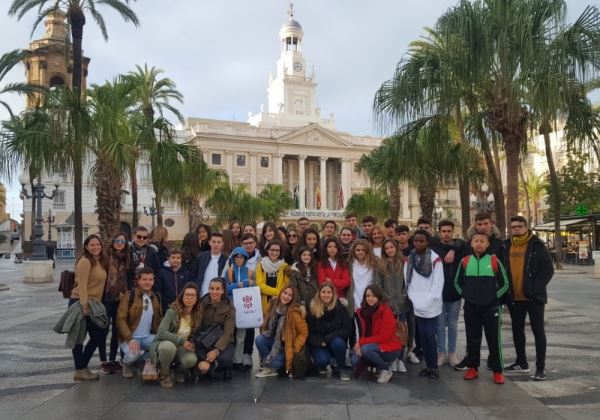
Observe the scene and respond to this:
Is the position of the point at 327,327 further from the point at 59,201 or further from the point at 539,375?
the point at 59,201

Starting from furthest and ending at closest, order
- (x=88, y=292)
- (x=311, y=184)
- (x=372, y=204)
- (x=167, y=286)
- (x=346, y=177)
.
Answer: (x=311, y=184)
(x=346, y=177)
(x=372, y=204)
(x=167, y=286)
(x=88, y=292)

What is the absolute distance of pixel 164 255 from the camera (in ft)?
25.6

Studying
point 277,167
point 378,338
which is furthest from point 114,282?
point 277,167

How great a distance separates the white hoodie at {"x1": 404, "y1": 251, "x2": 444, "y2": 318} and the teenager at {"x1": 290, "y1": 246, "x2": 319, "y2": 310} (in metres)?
1.12

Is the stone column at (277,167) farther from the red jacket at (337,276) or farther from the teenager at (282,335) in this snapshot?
A: the teenager at (282,335)

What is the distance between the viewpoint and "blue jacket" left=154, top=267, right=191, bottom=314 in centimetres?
676

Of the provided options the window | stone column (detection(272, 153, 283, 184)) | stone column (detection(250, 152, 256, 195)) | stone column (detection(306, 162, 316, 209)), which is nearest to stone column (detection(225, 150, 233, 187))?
stone column (detection(250, 152, 256, 195))

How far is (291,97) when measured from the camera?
3361 inches

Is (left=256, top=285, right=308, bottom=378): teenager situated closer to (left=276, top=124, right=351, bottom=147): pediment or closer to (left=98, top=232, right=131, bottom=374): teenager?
(left=98, top=232, right=131, bottom=374): teenager

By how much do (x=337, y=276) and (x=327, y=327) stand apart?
679 mm

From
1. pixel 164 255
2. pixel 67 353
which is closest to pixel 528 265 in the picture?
pixel 164 255

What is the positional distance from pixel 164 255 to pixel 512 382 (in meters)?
4.67

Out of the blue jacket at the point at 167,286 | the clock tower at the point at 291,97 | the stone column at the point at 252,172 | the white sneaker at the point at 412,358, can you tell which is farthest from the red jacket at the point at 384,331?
the clock tower at the point at 291,97

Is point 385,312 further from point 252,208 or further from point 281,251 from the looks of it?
point 252,208
